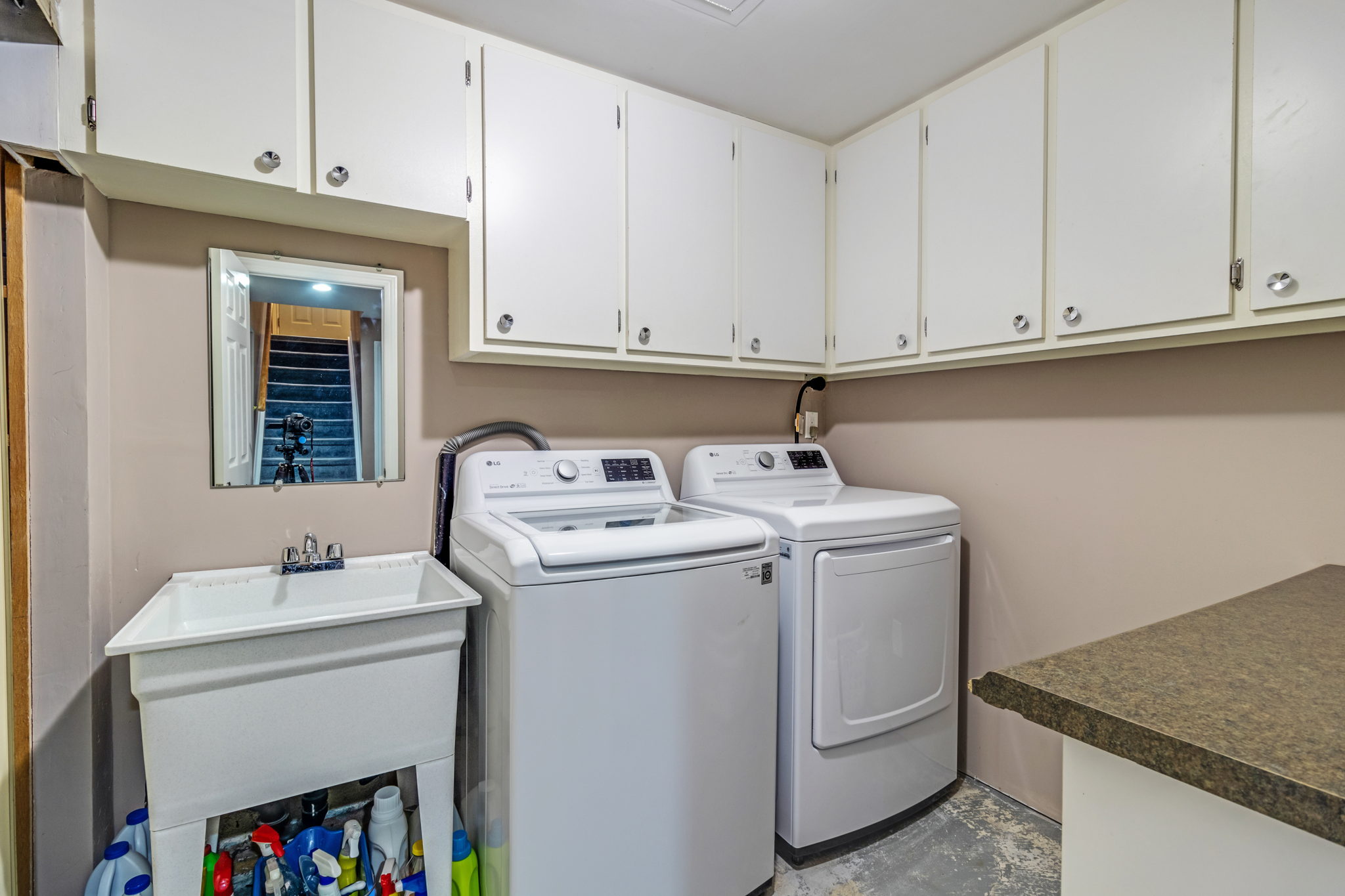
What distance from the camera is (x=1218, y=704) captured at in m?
0.65

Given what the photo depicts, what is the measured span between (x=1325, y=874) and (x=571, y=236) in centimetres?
184

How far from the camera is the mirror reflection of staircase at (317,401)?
1.72 m

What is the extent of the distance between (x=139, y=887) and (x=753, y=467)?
6.48 feet

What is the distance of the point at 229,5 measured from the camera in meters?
1.36

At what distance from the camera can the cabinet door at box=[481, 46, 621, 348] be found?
170 cm

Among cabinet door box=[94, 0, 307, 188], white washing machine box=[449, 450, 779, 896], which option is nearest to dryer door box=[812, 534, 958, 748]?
white washing machine box=[449, 450, 779, 896]

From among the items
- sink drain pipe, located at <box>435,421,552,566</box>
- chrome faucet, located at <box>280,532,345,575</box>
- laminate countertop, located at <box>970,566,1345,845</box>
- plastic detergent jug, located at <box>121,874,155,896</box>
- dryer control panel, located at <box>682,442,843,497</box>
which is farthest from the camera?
dryer control panel, located at <box>682,442,843,497</box>

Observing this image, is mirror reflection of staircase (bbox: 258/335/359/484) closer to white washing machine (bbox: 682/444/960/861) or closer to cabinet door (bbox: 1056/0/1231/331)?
white washing machine (bbox: 682/444/960/861)

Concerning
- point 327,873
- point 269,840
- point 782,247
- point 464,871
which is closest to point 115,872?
point 269,840

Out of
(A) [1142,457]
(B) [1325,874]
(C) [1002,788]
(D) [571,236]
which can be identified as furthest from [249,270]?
(C) [1002,788]

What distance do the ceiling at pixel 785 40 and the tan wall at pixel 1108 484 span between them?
96 cm

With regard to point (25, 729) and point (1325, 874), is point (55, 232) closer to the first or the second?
point (25, 729)

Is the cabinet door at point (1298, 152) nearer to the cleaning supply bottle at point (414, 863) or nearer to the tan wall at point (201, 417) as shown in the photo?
the tan wall at point (201, 417)

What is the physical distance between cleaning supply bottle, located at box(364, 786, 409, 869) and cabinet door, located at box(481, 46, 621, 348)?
4.00 ft
